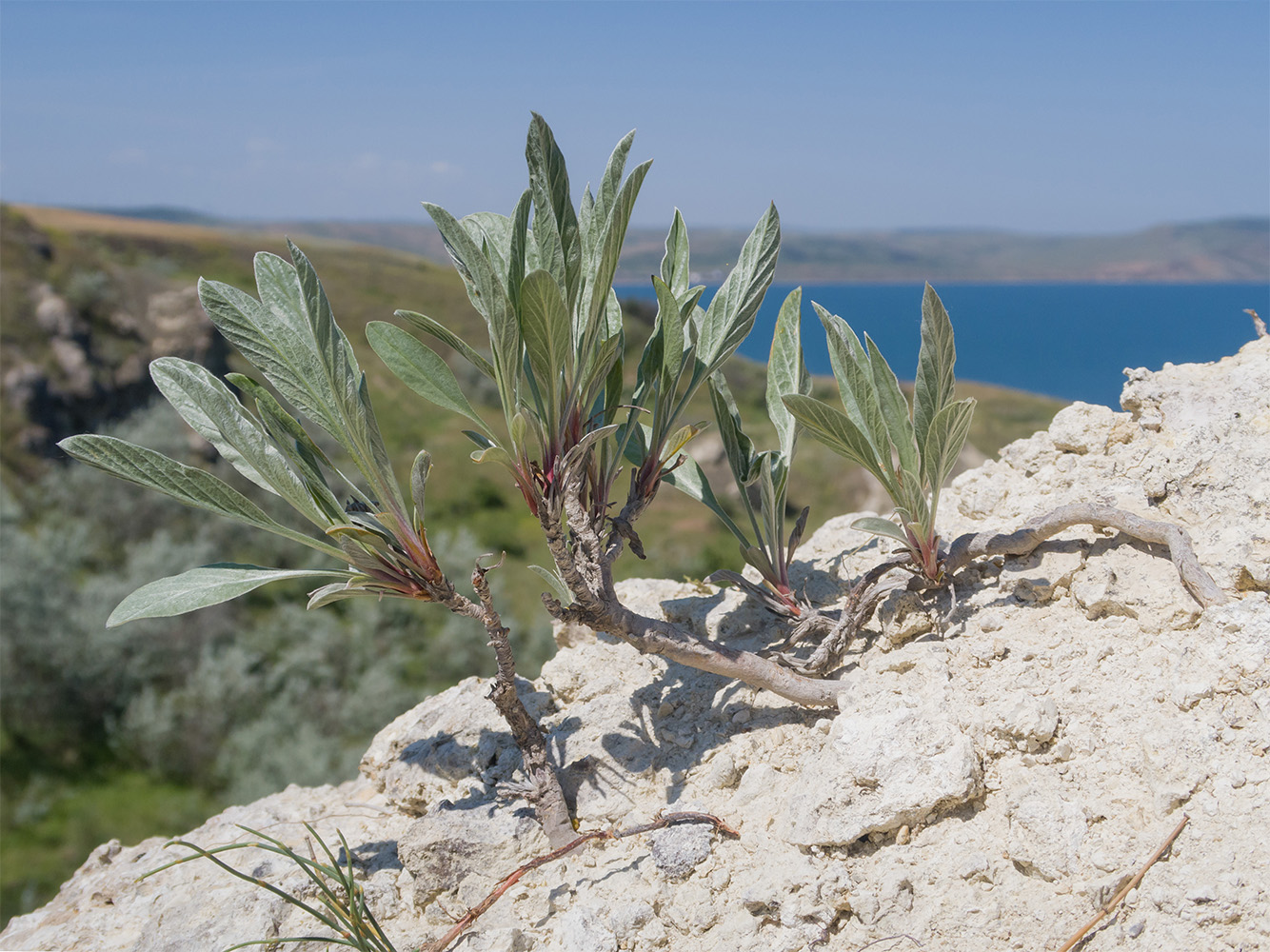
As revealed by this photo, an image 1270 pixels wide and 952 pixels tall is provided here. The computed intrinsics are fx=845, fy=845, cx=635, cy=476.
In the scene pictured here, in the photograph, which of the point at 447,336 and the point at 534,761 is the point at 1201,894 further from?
the point at 447,336

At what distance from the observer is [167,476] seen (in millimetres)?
1806

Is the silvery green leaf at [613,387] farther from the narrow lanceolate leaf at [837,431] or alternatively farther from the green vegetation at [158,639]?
the green vegetation at [158,639]

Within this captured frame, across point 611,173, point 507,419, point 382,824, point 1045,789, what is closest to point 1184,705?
point 1045,789

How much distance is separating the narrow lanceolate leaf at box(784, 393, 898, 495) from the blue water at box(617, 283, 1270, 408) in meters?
0.24

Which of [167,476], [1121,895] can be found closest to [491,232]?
[167,476]

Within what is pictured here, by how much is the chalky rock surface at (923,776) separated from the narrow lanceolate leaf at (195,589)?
72 cm

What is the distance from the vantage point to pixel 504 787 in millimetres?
2053

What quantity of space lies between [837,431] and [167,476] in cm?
148

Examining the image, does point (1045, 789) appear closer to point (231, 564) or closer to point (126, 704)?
point (231, 564)

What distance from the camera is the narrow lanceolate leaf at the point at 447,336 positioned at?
1.78 metres

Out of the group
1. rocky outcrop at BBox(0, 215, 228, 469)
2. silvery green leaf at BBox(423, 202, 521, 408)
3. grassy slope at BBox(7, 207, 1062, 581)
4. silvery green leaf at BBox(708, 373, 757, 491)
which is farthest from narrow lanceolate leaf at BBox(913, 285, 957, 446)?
rocky outcrop at BBox(0, 215, 228, 469)

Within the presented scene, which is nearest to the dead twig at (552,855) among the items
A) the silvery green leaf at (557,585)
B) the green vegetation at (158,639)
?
the silvery green leaf at (557,585)

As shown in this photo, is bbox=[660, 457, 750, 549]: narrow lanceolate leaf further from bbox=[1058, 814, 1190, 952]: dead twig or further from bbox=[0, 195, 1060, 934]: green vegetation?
bbox=[0, 195, 1060, 934]: green vegetation

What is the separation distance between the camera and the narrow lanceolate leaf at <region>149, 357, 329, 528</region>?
5.87 feet
